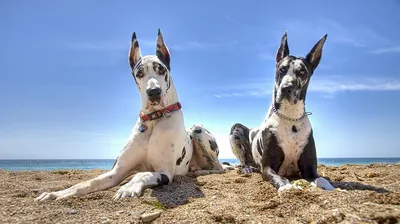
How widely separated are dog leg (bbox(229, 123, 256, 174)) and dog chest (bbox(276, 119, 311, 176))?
1969 mm

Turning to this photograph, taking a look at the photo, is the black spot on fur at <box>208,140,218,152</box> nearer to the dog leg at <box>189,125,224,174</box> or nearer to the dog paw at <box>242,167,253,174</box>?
the dog leg at <box>189,125,224,174</box>

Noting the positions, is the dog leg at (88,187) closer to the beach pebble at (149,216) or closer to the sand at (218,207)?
the sand at (218,207)

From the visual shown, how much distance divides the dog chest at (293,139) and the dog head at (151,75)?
1841 millimetres

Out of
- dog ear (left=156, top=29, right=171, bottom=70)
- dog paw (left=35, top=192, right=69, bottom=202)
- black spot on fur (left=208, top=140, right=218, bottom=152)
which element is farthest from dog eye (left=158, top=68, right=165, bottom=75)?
black spot on fur (left=208, top=140, right=218, bottom=152)

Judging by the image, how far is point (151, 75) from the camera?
5129 mm

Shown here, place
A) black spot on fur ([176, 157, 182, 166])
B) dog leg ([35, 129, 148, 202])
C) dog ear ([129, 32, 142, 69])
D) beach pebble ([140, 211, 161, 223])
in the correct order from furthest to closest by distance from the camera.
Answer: black spot on fur ([176, 157, 182, 166]) < dog ear ([129, 32, 142, 69]) < dog leg ([35, 129, 148, 202]) < beach pebble ([140, 211, 161, 223])

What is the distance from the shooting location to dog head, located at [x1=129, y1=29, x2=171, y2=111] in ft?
A: 16.1

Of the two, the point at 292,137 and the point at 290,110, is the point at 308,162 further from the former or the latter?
the point at 290,110

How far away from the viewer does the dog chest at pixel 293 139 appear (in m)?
5.15

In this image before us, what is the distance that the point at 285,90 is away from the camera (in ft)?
16.2

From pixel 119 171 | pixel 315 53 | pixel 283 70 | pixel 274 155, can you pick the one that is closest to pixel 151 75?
pixel 119 171

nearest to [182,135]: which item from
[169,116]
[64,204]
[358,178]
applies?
[169,116]

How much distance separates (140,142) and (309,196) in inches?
109

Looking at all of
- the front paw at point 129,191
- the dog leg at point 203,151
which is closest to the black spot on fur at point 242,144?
the dog leg at point 203,151
